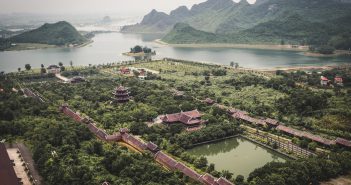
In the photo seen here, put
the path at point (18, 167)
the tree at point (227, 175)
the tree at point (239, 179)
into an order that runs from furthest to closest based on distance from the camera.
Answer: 1. the path at point (18, 167)
2. the tree at point (227, 175)
3. the tree at point (239, 179)

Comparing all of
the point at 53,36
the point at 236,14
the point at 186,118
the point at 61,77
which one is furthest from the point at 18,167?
the point at 236,14

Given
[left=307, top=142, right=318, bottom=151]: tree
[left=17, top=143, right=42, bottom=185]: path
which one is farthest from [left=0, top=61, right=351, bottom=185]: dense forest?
[left=307, top=142, right=318, bottom=151]: tree

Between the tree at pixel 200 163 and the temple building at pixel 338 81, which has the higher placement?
the temple building at pixel 338 81

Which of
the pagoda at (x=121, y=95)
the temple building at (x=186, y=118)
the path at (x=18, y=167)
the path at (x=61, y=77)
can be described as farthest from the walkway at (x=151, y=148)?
the path at (x=61, y=77)

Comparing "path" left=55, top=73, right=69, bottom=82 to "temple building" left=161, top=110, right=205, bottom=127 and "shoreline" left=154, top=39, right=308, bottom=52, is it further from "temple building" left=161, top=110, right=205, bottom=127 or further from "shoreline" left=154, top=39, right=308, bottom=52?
"shoreline" left=154, top=39, right=308, bottom=52

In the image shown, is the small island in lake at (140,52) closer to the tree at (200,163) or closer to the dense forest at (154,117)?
the dense forest at (154,117)

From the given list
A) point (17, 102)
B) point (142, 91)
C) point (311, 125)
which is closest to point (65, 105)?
point (17, 102)

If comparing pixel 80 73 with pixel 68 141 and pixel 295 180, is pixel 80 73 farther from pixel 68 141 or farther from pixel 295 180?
pixel 295 180

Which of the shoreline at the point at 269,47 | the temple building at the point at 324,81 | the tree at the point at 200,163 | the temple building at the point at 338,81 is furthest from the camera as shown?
the shoreline at the point at 269,47
